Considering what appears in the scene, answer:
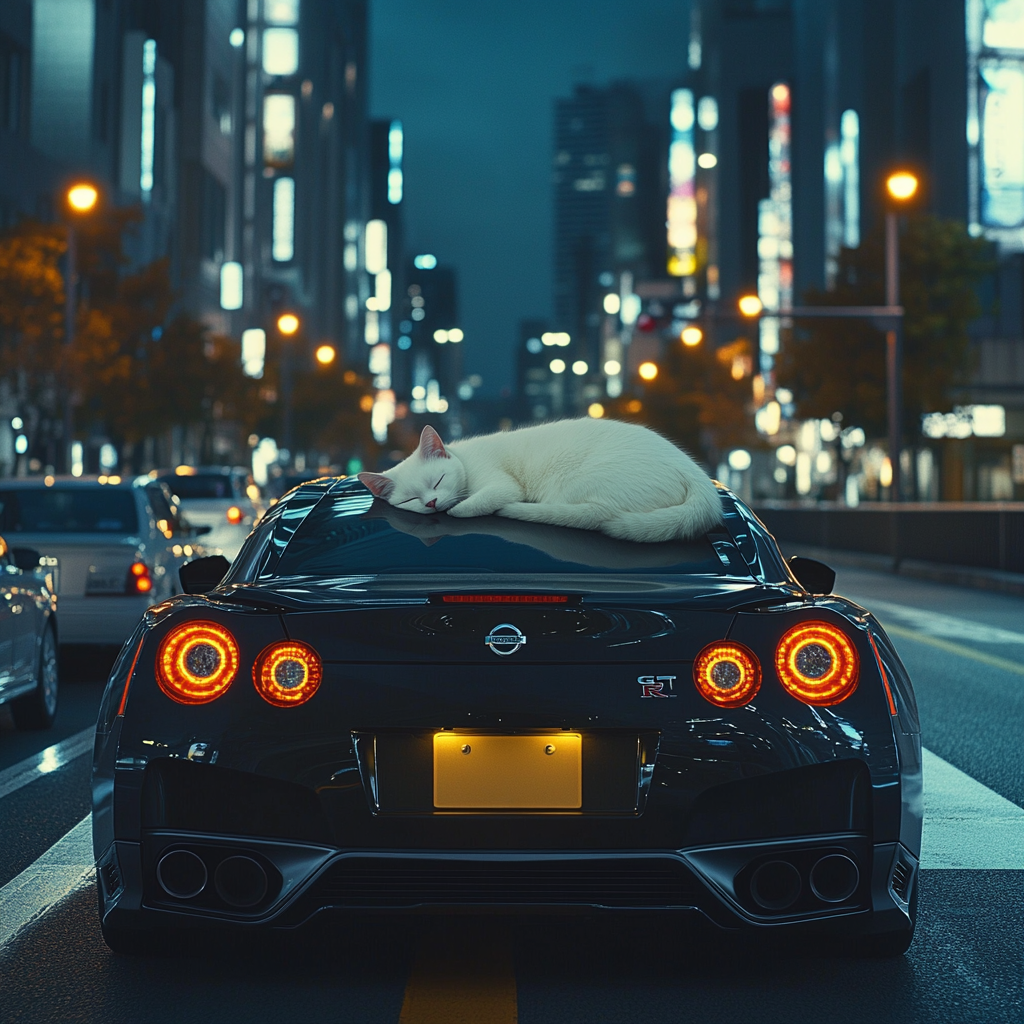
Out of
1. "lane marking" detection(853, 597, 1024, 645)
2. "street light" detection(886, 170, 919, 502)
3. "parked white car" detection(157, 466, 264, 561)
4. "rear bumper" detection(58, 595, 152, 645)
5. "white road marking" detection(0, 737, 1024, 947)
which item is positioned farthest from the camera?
"street light" detection(886, 170, 919, 502)

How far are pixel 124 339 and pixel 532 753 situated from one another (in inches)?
1572

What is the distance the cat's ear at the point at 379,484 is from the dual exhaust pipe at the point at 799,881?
80.7 inches

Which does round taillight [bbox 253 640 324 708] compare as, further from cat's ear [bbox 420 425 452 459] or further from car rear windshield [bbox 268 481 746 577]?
cat's ear [bbox 420 425 452 459]

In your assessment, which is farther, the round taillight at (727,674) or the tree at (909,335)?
the tree at (909,335)

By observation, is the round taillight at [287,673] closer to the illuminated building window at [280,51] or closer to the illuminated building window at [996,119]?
the illuminated building window at [996,119]

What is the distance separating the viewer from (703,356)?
258 ft

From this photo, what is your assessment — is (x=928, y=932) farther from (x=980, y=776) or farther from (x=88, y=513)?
(x=88, y=513)

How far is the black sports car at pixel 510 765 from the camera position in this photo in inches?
152

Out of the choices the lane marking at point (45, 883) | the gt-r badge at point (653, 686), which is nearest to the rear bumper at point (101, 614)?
the lane marking at point (45, 883)

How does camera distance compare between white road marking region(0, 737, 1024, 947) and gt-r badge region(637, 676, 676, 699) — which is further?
white road marking region(0, 737, 1024, 947)

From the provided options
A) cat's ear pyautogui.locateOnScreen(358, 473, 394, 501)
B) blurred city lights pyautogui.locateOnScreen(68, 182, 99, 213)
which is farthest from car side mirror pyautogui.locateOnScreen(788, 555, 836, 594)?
blurred city lights pyautogui.locateOnScreen(68, 182, 99, 213)

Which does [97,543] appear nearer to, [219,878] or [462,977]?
[462,977]

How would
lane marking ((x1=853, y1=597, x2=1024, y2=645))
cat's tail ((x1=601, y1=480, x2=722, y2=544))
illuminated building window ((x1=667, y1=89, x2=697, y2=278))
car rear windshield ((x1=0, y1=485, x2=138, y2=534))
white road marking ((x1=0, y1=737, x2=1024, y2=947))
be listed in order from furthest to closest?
illuminated building window ((x1=667, y1=89, x2=697, y2=278))
lane marking ((x1=853, y1=597, x2=1024, y2=645))
car rear windshield ((x1=0, y1=485, x2=138, y2=534))
white road marking ((x1=0, y1=737, x2=1024, y2=947))
cat's tail ((x1=601, y1=480, x2=722, y2=544))

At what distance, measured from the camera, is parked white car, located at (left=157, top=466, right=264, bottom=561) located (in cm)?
2316
